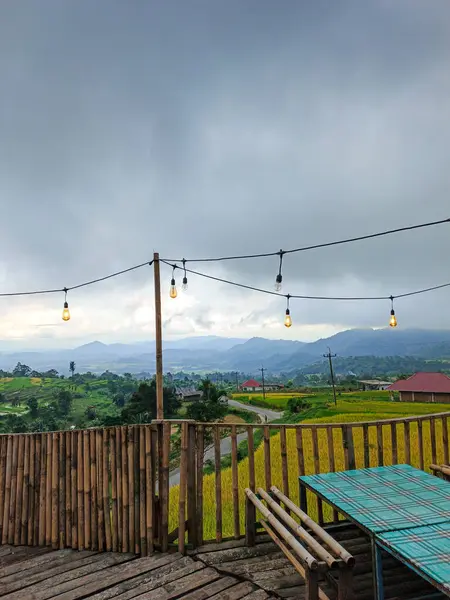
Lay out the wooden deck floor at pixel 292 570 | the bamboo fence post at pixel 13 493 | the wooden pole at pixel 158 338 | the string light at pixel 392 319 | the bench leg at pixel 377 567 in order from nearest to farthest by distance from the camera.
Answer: the bench leg at pixel 377 567 → the wooden deck floor at pixel 292 570 → the bamboo fence post at pixel 13 493 → the wooden pole at pixel 158 338 → the string light at pixel 392 319

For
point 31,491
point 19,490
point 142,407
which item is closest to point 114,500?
point 31,491

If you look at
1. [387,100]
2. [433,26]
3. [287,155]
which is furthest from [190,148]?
[433,26]

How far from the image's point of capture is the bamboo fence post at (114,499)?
12.0ft

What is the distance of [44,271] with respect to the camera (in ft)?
55.4

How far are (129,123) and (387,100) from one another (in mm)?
8827

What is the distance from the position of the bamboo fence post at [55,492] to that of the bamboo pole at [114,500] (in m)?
0.65

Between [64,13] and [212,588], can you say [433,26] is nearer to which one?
[64,13]

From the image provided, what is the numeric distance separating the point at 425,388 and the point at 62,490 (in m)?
39.4

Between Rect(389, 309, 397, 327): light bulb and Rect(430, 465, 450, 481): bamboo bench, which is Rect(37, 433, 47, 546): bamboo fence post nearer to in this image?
Rect(430, 465, 450, 481): bamboo bench

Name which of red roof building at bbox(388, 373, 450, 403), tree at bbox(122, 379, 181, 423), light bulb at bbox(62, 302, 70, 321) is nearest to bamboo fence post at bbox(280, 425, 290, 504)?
light bulb at bbox(62, 302, 70, 321)

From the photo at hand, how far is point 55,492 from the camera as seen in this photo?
390 centimetres

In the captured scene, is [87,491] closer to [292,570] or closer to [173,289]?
[292,570]

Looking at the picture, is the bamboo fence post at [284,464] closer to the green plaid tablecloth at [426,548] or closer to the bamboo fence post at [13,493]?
the green plaid tablecloth at [426,548]

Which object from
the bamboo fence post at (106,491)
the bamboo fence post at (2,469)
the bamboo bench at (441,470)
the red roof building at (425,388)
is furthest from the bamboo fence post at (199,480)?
the red roof building at (425,388)
